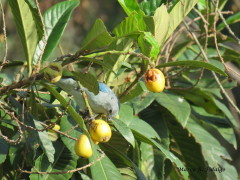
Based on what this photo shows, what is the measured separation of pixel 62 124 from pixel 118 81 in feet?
1.24

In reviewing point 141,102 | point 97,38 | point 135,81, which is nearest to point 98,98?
point 135,81

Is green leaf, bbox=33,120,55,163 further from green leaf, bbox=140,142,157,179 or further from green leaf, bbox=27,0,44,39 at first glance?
green leaf, bbox=140,142,157,179

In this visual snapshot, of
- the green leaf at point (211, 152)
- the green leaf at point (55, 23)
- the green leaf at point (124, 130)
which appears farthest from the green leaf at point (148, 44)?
the green leaf at point (211, 152)

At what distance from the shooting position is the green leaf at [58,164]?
1466 mm

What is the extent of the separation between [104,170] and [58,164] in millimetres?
163

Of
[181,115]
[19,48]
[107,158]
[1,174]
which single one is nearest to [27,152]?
[1,174]

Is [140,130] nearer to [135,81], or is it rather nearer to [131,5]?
[135,81]

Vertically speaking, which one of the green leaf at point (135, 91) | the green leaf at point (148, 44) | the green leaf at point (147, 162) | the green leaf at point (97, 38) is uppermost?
the green leaf at point (97, 38)

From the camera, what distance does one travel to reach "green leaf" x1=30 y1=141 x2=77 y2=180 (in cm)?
147

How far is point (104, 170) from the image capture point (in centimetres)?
148

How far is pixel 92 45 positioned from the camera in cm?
127

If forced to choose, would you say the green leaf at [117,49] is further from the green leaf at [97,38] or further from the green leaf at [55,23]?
the green leaf at [55,23]

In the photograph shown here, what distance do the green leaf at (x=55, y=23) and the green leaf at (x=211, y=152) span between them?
71cm

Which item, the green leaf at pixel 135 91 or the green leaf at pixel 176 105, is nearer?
the green leaf at pixel 135 91
